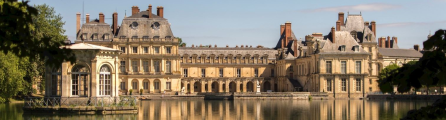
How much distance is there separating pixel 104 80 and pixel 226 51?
49388mm

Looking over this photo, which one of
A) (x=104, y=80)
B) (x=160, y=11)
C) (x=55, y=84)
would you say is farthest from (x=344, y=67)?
(x=55, y=84)

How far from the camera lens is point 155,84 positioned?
7438 cm

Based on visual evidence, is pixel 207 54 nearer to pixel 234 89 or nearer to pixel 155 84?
pixel 234 89

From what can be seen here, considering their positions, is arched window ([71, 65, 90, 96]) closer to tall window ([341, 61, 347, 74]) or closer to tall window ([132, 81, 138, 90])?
tall window ([132, 81, 138, 90])

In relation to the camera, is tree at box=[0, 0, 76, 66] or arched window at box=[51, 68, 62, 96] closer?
tree at box=[0, 0, 76, 66]

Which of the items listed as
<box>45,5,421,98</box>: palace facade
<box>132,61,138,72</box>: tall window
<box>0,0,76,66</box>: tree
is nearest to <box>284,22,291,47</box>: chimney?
<box>45,5,421,98</box>: palace facade

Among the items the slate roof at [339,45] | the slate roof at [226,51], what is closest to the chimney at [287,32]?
the slate roof at [226,51]

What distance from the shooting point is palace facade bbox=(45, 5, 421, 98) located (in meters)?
71.1

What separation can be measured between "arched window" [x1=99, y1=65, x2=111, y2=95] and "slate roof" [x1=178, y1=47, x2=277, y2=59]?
152ft

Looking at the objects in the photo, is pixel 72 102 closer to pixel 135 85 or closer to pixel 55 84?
pixel 55 84

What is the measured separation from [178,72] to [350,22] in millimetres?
22470

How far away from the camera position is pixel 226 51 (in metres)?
86.1

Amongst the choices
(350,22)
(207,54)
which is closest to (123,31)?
(207,54)

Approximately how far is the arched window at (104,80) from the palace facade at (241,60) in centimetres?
2788
